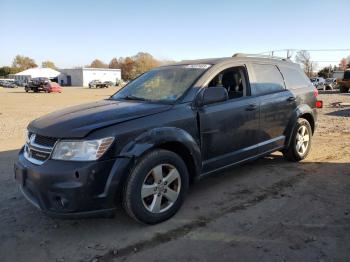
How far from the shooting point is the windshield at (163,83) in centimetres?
477

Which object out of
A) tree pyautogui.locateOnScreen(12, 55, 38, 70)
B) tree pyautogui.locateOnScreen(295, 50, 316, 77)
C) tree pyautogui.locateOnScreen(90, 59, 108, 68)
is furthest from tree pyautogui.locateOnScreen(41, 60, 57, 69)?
tree pyautogui.locateOnScreen(295, 50, 316, 77)

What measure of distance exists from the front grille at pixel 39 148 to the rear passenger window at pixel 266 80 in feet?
9.58

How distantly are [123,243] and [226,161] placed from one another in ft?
5.98

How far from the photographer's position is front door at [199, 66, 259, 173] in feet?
15.3

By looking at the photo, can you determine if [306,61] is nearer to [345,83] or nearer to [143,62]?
[143,62]

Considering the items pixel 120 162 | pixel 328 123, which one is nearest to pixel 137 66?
pixel 328 123

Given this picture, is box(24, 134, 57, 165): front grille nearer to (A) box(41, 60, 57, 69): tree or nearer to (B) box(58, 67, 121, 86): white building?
(B) box(58, 67, 121, 86): white building

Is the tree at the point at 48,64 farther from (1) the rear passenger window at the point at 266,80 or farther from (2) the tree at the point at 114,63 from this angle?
(1) the rear passenger window at the point at 266,80

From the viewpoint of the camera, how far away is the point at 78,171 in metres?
3.56

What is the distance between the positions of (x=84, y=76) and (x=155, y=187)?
91736 mm

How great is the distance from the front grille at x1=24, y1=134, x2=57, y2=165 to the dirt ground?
2.55 feet

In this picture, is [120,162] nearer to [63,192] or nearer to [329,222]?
[63,192]

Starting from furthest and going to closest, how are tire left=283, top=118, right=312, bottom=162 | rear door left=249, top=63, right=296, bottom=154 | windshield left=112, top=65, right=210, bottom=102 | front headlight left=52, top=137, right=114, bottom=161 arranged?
tire left=283, top=118, right=312, bottom=162, rear door left=249, top=63, right=296, bottom=154, windshield left=112, top=65, right=210, bottom=102, front headlight left=52, top=137, right=114, bottom=161

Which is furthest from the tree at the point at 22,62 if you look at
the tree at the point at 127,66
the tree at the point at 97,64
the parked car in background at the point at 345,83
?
the parked car in background at the point at 345,83
